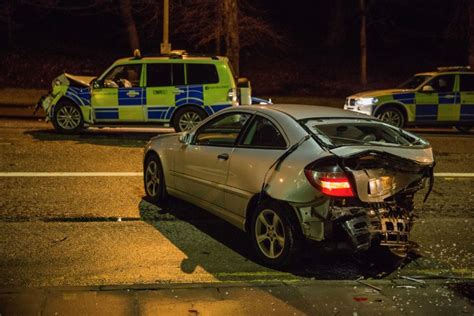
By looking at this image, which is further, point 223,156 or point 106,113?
point 106,113

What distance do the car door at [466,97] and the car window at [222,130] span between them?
10.9 meters

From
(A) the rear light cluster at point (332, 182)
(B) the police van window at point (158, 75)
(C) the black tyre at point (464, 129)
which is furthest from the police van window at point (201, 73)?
(A) the rear light cluster at point (332, 182)

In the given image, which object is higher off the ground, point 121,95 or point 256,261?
point 121,95

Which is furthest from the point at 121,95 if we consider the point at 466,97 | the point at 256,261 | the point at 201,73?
the point at 466,97

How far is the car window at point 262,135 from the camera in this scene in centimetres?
593

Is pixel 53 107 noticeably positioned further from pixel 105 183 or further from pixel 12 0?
pixel 12 0

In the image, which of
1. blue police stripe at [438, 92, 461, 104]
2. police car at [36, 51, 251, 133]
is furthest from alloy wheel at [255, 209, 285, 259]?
blue police stripe at [438, 92, 461, 104]

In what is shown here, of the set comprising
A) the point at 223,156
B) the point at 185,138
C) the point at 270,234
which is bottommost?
the point at 270,234

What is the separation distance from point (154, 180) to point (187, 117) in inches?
229

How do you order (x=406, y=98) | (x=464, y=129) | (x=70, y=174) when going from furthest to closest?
1. (x=464, y=129)
2. (x=406, y=98)
3. (x=70, y=174)

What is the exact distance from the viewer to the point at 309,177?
5301mm

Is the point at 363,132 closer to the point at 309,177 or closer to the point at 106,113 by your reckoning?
the point at 309,177

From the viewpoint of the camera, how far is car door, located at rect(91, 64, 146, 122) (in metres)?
13.4

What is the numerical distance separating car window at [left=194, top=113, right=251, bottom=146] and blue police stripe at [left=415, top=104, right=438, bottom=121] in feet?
33.5
